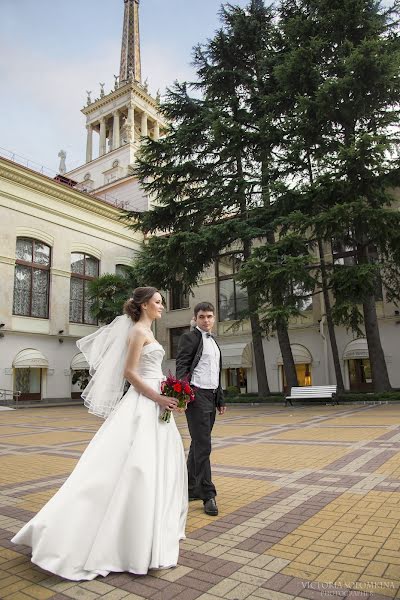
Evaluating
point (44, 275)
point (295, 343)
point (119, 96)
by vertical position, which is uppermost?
point (119, 96)

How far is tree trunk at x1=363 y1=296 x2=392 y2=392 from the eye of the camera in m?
18.4

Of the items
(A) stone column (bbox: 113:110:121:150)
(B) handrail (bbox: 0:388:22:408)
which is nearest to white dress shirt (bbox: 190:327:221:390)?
(B) handrail (bbox: 0:388:22:408)

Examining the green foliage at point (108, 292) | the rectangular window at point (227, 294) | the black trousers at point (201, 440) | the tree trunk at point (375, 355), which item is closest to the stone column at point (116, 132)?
the rectangular window at point (227, 294)

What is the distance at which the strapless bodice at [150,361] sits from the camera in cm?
355

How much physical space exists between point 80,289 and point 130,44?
166ft

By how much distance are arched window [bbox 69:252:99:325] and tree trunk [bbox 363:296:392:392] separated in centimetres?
1804

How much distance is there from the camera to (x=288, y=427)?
1097 cm

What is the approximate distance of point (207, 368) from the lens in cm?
452

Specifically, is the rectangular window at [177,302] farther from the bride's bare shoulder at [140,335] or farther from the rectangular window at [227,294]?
the bride's bare shoulder at [140,335]

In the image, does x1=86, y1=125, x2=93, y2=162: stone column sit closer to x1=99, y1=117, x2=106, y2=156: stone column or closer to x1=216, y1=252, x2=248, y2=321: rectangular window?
x1=99, y1=117, x2=106, y2=156: stone column

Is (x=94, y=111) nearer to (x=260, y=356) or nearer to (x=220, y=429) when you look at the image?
(x=260, y=356)

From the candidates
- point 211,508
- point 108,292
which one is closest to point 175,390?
point 211,508

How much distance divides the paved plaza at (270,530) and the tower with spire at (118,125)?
4077 cm

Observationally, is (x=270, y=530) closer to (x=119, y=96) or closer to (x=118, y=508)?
(x=118, y=508)
